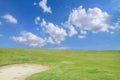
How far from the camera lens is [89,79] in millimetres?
22250

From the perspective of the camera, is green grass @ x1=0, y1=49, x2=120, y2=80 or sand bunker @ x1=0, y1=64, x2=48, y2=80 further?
sand bunker @ x1=0, y1=64, x2=48, y2=80

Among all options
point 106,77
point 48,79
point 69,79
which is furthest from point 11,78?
point 106,77

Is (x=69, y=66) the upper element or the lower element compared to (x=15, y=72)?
upper

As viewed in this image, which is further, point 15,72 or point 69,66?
point 69,66

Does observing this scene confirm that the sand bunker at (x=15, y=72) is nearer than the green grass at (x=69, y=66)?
No

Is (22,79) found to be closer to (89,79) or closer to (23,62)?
(89,79)

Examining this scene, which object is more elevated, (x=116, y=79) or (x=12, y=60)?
(x=12, y=60)

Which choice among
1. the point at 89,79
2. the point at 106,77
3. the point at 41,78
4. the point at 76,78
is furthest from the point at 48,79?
the point at 106,77

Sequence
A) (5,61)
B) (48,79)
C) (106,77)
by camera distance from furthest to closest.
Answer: (5,61)
(106,77)
(48,79)

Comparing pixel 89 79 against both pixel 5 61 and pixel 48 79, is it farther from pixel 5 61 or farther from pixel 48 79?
pixel 5 61

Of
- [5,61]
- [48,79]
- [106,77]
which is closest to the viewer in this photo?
[48,79]

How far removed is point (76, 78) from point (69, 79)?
98cm

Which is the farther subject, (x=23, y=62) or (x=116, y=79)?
(x=23, y=62)

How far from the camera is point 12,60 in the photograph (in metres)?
39.9
